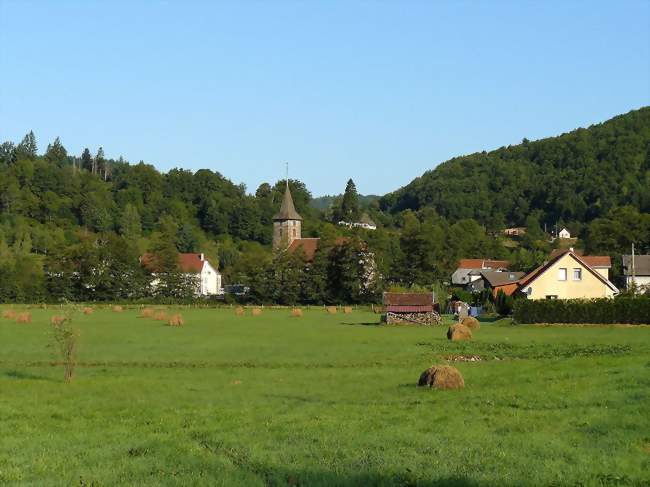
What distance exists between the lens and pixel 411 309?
65.9 m

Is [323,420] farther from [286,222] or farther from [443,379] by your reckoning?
[286,222]

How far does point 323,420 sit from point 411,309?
161 feet

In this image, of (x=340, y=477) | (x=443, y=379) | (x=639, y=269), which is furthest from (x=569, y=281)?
(x=340, y=477)

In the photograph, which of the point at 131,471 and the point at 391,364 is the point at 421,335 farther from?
the point at 131,471

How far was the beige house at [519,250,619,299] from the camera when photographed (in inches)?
2916

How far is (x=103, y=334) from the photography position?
4903cm

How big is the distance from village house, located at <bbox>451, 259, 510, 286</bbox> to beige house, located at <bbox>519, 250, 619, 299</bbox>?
65613 mm

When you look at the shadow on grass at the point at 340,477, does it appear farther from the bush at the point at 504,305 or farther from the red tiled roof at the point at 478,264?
the red tiled roof at the point at 478,264

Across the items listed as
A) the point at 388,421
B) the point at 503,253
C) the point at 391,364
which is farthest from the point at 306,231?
the point at 388,421

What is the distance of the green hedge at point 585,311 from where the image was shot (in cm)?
5569

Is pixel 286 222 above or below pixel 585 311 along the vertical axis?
above

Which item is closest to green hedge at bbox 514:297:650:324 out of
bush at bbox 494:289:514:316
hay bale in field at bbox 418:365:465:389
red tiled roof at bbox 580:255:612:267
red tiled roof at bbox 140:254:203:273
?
bush at bbox 494:289:514:316

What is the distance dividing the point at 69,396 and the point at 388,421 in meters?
10.2

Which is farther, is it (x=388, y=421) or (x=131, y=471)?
(x=388, y=421)
